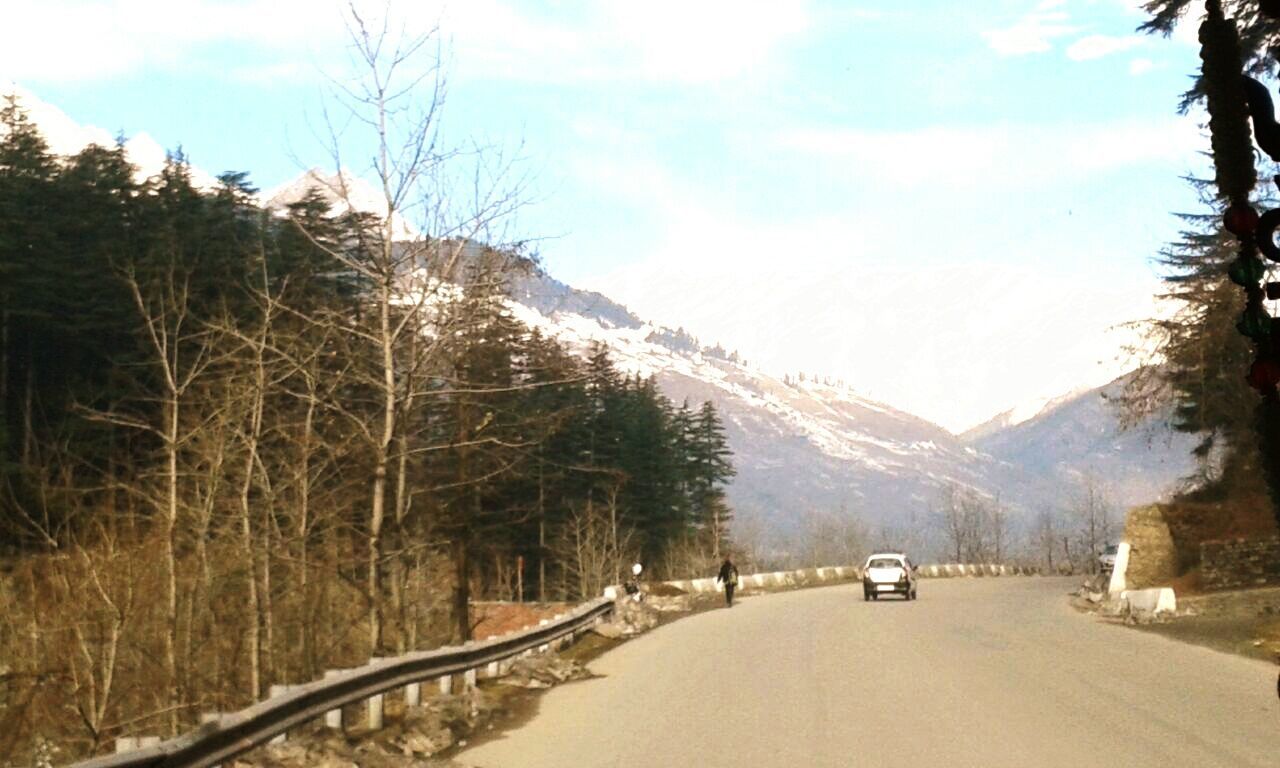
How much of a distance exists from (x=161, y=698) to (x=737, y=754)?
52.8 feet

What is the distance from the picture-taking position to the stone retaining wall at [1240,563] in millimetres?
37562

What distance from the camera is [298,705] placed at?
1148 cm

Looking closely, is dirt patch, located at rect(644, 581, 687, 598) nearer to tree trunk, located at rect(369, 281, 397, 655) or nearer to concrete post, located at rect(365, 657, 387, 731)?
tree trunk, located at rect(369, 281, 397, 655)

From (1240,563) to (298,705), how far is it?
3231 centimetres

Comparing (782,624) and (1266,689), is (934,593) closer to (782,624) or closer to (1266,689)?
(782,624)

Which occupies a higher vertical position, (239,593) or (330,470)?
(330,470)

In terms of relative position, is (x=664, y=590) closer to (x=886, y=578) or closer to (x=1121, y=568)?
(x=886, y=578)

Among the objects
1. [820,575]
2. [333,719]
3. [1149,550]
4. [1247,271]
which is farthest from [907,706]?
[820,575]

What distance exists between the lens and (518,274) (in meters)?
19.1

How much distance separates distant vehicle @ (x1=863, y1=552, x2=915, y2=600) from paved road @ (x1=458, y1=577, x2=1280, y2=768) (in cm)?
2046

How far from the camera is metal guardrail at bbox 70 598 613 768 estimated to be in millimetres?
8227

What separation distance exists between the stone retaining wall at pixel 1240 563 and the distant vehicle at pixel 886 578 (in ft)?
43.2

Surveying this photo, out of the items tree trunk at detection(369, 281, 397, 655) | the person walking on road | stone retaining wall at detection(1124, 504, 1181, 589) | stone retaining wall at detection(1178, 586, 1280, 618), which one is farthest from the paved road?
the person walking on road

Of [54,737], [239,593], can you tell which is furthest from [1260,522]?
[54,737]
